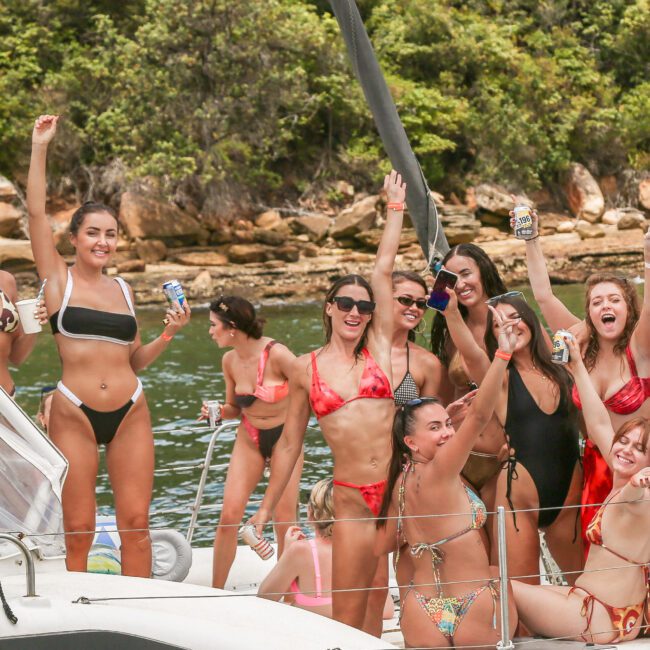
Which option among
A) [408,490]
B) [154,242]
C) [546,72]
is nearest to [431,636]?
[408,490]

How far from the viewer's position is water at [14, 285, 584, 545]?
1086cm

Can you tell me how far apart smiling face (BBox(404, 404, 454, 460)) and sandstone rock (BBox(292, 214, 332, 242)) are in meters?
27.7

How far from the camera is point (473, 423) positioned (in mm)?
3924

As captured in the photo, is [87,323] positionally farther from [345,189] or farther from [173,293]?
[345,189]

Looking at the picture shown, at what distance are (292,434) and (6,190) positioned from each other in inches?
1104

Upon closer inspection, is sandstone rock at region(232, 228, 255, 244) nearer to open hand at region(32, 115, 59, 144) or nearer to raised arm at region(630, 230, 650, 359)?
open hand at region(32, 115, 59, 144)

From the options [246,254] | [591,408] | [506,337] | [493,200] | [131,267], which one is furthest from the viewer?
[493,200]

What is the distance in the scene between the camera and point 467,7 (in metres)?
37.5

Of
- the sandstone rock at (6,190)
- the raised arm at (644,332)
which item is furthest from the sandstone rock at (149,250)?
the raised arm at (644,332)

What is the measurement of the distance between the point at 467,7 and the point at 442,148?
7.18 metres

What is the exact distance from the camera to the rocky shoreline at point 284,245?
29266 millimetres

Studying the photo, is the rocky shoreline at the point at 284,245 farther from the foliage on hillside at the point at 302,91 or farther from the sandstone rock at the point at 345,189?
the foliage on hillside at the point at 302,91

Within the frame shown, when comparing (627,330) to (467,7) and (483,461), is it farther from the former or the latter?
(467,7)

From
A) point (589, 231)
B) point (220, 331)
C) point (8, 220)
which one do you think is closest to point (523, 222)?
point (220, 331)
